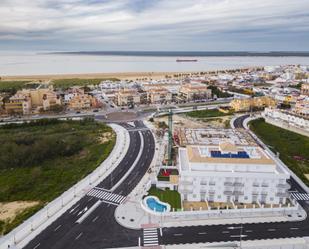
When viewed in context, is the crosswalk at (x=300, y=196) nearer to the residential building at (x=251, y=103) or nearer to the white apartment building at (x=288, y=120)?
the white apartment building at (x=288, y=120)

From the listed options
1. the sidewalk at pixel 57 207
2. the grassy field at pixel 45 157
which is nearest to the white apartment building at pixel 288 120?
the grassy field at pixel 45 157

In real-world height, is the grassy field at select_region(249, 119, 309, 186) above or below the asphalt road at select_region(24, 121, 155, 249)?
above

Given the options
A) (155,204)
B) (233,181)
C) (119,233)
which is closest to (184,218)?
(155,204)

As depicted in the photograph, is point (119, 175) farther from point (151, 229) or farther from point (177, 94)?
point (177, 94)

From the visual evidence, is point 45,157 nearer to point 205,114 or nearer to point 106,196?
point 106,196

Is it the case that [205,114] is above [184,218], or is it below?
above

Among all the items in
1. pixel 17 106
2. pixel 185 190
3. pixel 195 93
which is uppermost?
pixel 195 93

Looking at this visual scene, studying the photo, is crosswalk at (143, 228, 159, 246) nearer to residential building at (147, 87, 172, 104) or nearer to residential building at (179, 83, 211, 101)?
residential building at (147, 87, 172, 104)

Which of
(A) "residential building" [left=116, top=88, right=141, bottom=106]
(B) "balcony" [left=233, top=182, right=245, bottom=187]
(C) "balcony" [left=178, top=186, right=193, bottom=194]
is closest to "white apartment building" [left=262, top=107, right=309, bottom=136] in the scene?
(B) "balcony" [left=233, top=182, right=245, bottom=187]
